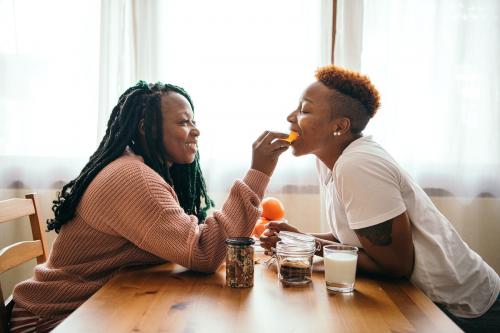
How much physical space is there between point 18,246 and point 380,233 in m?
1.20

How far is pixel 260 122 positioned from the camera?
9.35 feet

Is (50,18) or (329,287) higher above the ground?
(50,18)

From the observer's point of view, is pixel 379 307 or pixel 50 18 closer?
pixel 379 307

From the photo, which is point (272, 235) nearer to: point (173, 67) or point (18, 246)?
point (18, 246)

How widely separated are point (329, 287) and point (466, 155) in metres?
1.91

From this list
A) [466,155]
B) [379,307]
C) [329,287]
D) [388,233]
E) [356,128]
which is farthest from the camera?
[466,155]

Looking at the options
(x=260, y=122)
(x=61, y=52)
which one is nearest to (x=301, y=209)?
(x=260, y=122)

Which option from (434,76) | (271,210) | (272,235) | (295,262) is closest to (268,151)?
(272,235)

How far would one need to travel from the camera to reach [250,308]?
1105mm

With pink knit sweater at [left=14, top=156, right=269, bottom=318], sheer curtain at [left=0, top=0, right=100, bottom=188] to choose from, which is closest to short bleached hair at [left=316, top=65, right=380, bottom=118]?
pink knit sweater at [left=14, top=156, right=269, bottom=318]

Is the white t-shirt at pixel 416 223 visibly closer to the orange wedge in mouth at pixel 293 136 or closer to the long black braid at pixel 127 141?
the orange wedge in mouth at pixel 293 136

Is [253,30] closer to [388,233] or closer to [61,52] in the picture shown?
[61,52]

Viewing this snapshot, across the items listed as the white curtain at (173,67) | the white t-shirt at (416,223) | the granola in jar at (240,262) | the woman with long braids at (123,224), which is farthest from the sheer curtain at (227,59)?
the granola in jar at (240,262)

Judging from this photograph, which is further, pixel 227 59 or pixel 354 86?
pixel 227 59
